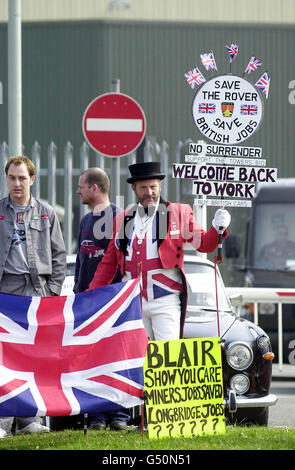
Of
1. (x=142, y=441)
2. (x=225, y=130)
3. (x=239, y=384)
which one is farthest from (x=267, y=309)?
(x=142, y=441)

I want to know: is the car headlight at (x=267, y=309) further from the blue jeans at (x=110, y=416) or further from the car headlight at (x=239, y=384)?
the blue jeans at (x=110, y=416)

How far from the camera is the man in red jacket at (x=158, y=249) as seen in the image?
7238 mm

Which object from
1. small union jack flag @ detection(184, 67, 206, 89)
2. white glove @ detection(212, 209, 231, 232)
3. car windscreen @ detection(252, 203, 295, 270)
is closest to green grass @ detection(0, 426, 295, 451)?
white glove @ detection(212, 209, 231, 232)

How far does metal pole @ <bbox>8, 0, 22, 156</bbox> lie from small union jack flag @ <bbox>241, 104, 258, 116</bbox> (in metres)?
4.01

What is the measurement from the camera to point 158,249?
23.8 ft

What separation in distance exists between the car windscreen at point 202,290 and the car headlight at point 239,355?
0.75 metres

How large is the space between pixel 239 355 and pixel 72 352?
164cm

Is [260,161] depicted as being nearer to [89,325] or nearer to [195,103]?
[195,103]

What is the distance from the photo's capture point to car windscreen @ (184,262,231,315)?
8961mm

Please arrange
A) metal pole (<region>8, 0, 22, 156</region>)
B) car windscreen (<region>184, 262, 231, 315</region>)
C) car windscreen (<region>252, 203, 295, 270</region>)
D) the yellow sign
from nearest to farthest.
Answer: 1. the yellow sign
2. car windscreen (<region>184, 262, 231, 315</region>)
3. metal pole (<region>8, 0, 22, 156</region>)
4. car windscreen (<region>252, 203, 295, 270</region>)

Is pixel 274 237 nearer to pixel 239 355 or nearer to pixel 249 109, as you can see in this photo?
pixel 239 355

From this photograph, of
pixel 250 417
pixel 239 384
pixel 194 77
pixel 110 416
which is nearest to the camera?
pixel 110 416

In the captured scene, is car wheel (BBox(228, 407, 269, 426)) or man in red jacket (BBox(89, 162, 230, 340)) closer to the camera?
man in red jacket (BBox(89, 162, 230, 340))

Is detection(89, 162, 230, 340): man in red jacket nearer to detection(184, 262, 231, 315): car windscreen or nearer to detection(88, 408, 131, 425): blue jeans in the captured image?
detection(88, 408, 131, 425): blue jeans
